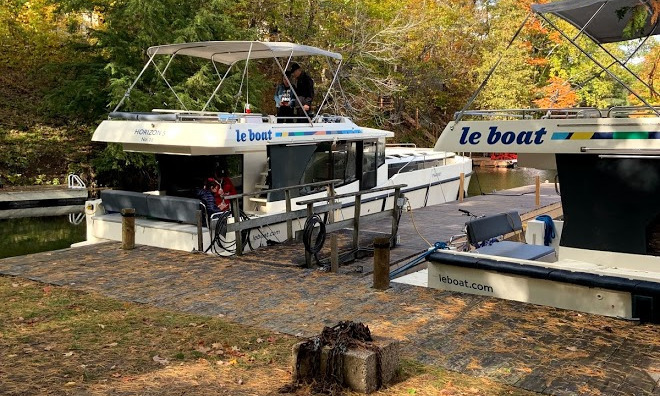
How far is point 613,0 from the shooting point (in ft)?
29.8

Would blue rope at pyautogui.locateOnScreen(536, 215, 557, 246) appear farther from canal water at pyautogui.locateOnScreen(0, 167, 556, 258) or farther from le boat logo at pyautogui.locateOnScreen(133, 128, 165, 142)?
canal water at pyautogui.locateOnScreen(0, 167, 556, 258)

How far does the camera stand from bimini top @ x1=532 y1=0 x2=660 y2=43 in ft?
29.4

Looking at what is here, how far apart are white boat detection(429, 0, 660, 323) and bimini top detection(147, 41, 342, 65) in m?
5.56

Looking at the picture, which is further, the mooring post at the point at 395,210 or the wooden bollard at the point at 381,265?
the mooring post at the point at 395,210

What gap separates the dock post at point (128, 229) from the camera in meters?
12.1

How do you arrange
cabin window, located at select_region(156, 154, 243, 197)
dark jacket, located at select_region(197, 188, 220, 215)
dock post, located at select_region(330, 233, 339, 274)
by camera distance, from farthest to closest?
cabin window, located at select_region(156, 154, 243, 197) < dark jacket, located at select_region(197, 188, 220, 215) < dock post, located at select_region(330, 233, 339, 274)

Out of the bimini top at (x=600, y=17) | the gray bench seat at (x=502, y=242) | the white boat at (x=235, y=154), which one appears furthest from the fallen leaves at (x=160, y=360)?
the bimini top at (x=600, y=17)

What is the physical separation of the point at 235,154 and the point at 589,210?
7120 millimetres

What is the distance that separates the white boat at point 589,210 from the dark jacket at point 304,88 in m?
6.02

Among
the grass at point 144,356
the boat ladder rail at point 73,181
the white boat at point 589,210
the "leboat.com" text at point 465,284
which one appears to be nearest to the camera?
the grass at point 144,356

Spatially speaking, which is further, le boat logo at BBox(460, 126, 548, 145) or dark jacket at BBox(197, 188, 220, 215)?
dark jacket at BBox(197, 188, 220, 215)

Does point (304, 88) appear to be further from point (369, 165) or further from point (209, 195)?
point (209, 195)

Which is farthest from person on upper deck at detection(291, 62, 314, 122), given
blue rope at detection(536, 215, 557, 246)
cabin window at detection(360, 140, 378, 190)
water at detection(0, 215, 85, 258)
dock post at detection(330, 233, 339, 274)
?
water at detection(0, 215, 85, 258)

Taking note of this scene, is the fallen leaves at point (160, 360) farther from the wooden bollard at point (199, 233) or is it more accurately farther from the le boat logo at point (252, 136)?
the le boat logo at point (252, 136)
